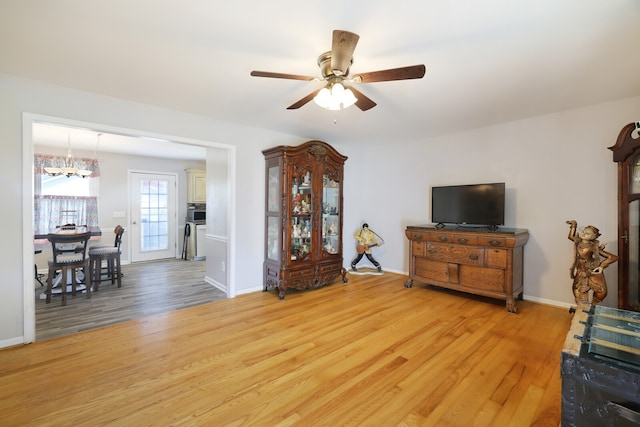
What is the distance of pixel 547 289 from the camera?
3512 mm

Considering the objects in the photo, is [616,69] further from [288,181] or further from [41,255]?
[41,255]

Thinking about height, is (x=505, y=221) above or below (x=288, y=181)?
below

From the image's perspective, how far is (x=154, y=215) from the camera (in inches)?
258

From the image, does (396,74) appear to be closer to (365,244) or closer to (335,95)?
(335,95)

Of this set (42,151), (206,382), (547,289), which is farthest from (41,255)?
(547,289)

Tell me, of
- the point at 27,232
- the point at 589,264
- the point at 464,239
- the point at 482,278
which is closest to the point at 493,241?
the point at 464,239

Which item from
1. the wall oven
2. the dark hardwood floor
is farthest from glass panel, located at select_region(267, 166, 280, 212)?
the wall oven

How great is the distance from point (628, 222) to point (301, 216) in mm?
3511

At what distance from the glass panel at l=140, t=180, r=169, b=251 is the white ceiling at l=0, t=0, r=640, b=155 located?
406 centimetres

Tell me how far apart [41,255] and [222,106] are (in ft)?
15.7

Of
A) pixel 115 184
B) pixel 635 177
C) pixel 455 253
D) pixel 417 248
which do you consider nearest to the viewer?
pixel 635 177

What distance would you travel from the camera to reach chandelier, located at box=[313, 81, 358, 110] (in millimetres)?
1971

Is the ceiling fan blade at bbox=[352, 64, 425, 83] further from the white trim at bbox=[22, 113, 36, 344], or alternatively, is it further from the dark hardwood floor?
the dark hardwood floor

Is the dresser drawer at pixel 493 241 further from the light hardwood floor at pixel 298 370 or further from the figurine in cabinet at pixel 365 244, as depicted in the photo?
the figurine in cabinet at pixel 365 244
